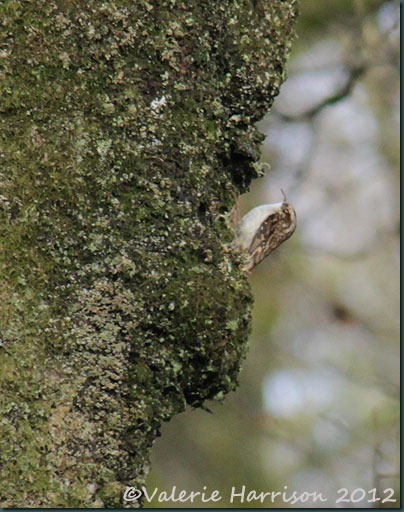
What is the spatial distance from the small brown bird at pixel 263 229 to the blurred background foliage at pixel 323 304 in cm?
124

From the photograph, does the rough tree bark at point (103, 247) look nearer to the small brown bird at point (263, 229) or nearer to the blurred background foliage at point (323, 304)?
the small brown bird at point (263, 229)

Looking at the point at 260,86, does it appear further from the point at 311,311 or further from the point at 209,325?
the point at 311,311

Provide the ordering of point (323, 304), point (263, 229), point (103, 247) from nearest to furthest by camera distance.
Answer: point (103, 247) < point (263, 229) < point (323, 304)

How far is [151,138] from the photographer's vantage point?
1.37 metres

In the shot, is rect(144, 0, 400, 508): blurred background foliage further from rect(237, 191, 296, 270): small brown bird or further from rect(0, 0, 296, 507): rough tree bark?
rect(0, 0, 296, 507): rough tree bark

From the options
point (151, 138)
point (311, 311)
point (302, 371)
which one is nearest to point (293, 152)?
point (302, 371)

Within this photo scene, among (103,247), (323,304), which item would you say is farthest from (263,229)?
(323,304)

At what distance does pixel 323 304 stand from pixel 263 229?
4.87m

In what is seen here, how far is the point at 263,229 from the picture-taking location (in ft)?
5.31

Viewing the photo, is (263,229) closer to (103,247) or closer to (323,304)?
(103,247)

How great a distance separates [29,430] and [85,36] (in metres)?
0.67

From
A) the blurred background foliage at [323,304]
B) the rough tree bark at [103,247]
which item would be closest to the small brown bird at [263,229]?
the rough tree bark at [103,247]

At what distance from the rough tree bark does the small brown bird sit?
138 millimetres

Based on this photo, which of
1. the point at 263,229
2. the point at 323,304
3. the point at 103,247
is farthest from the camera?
the point at 323,304
